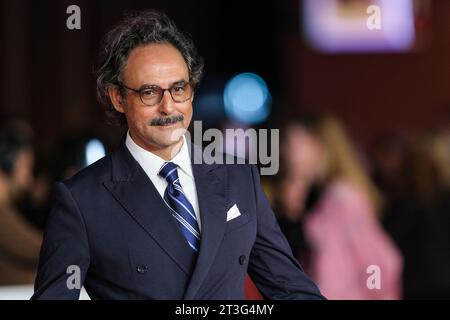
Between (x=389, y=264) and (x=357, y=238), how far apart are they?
132 mm

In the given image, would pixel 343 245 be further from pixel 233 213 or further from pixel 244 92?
pixel 244 92

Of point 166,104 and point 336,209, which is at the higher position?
point 166,104

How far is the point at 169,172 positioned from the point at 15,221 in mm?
2250

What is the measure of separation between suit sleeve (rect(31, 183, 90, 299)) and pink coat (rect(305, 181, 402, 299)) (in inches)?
65.3

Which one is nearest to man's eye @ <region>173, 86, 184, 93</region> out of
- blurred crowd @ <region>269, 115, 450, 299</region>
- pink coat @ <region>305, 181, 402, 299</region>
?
blurred crowd @ <region>269, 115, 450, 299</region>

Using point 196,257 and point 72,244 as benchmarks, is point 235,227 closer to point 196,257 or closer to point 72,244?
point 196,257

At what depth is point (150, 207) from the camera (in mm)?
1392

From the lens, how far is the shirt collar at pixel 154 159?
4.63 feet

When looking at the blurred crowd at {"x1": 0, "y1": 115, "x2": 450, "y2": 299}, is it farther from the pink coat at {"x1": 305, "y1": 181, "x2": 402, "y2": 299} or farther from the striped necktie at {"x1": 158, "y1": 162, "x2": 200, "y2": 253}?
the striped necktie at {"x1": 158, "y1": 162, "x2": 200, "y2": 253}

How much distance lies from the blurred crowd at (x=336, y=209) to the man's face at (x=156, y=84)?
3.63 feet

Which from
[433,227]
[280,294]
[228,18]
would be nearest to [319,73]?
[228,18]

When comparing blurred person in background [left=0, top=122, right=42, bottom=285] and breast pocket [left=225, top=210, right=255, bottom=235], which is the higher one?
breast pocket [left=225, top=210, right=255, bottom=235]

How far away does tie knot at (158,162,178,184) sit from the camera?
4.60ft

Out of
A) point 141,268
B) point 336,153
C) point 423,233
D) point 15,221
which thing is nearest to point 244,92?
point 423,233
